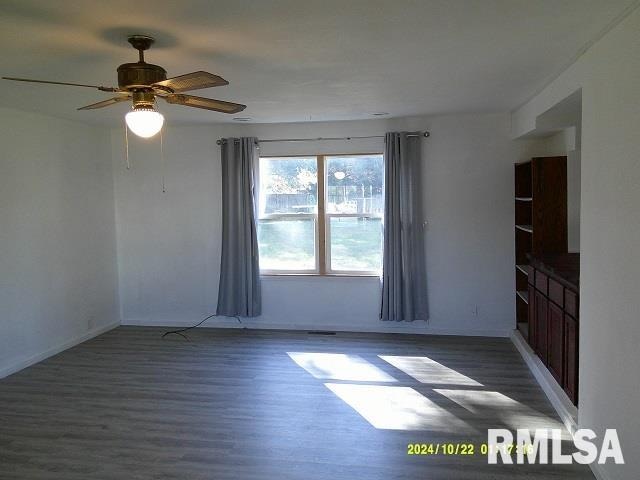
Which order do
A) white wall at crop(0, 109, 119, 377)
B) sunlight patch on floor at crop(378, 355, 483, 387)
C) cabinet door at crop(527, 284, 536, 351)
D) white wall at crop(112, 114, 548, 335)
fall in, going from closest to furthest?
sunlight patch on floor at crop(378, 355, 483, 387) < cabinet door at crop(527, 284, 536, 351) < white wall at crop(0, 109, 119, 377) < white wall at crop(112, 114, 548, 335)

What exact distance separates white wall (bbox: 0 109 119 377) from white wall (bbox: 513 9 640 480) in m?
4.64

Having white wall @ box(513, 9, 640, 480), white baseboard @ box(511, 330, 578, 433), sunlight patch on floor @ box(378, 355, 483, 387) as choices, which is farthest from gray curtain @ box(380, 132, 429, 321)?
white wall @ box(513, 9, 640, 480)

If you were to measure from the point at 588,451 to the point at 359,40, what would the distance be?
2687 mm

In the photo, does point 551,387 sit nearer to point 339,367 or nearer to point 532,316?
point 532,316

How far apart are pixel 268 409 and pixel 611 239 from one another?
2553 millimetres

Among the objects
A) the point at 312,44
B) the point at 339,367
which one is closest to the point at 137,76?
the point at 312,44

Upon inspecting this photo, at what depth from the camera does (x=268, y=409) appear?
3.77 m

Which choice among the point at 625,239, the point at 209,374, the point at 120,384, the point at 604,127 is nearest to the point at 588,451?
the point at 625,239

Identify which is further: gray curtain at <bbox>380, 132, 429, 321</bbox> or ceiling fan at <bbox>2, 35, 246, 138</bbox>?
gray curtain at <bbox>380, 132, 429, 321</bbox>

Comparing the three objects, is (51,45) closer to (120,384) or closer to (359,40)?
(359,40)

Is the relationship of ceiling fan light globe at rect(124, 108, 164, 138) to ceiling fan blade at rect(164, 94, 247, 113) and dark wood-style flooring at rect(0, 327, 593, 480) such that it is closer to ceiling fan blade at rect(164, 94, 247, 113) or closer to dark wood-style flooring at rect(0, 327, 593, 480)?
ceiling fan blade at rect(164, 94, 247, 113)

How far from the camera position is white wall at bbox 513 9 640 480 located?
229cm

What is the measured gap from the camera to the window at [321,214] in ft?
19.1

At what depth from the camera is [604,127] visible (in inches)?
104
